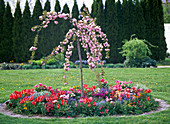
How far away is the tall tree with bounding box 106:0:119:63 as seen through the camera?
44.6ft

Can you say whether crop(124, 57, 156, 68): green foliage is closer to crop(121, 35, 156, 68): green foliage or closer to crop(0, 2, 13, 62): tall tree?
crop(121, 35, 156, 68): green foliage

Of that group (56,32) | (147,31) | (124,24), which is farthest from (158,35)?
(56,32)

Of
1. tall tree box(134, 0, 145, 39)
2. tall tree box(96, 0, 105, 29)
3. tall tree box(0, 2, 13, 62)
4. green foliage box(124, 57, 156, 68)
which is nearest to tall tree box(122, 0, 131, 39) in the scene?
tall tree box(134, 0, 145, 39)

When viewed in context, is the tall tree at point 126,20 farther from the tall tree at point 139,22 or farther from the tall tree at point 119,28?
the tall tree at point 139,22

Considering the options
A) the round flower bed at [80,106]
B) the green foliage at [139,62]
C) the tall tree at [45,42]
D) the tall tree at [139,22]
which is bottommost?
the round flower bed at [80,106]

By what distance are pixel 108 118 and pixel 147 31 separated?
11808mm

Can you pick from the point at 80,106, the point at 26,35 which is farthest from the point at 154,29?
the point at 80,106

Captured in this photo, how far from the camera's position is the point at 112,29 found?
13.6 m

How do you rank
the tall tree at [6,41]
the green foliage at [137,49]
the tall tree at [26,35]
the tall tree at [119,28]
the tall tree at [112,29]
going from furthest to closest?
1. the tall tree at [6,41]
2. the tall tree at [26,35]
3. the tall tree at [119,28]
4. the tall tree at [112,29]
5. the green foliage at [137,49]

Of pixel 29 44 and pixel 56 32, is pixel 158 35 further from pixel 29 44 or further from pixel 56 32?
pixel 29 44

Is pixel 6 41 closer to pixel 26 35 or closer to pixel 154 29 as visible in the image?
pixel 26 35

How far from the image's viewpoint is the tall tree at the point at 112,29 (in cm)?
1359

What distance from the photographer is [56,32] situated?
14.1 m

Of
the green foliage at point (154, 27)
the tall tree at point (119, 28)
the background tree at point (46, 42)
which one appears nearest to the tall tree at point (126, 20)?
the tall tree at point (119, 28)
